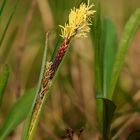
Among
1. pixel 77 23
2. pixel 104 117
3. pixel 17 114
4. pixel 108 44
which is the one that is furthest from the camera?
pixel 108 44

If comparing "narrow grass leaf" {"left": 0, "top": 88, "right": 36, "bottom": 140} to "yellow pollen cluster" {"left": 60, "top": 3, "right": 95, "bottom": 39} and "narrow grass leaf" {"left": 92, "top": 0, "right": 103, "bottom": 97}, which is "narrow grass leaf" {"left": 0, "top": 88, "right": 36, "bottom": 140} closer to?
"narrow grass leaf" {"left": 92, "top": 0, "right": 103, "bottom": 97}

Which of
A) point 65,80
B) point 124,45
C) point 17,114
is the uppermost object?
point 124,45

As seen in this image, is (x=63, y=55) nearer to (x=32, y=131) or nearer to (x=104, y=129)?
(x=32, y=131)

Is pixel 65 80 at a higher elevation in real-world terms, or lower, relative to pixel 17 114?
higher

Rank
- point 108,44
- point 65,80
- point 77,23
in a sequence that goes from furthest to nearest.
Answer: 1. point 65,80
2. point 108,44
3. point 77,23

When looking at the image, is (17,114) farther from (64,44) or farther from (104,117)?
(64,44)

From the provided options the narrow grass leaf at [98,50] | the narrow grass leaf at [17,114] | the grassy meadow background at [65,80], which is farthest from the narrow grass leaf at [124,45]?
the grassy meadow background at [65,80]

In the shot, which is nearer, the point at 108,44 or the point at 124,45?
the point at 124,45

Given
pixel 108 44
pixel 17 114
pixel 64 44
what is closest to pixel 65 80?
pixel 108 44
